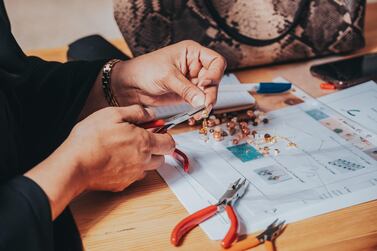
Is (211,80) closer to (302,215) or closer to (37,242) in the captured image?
(302,215)

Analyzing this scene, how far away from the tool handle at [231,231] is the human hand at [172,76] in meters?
0.19

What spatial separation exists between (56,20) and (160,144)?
31.5 inches

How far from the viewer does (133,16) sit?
0.96 m

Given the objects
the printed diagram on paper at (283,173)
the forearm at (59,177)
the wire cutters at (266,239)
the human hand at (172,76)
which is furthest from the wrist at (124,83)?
the wire cutters at (266,239)

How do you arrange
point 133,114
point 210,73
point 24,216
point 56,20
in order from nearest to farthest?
point 24,216, point 133,114, point 210,73, point 56,20

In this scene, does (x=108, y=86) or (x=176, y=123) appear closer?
(x=176, y=123)

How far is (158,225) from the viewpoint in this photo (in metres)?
0.65

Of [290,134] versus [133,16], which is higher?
[133,16]

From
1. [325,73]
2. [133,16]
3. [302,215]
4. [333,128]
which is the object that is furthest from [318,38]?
[302,215]

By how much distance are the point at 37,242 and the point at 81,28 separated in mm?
914

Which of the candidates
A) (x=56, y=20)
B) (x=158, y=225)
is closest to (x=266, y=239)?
(x=158, y=225)

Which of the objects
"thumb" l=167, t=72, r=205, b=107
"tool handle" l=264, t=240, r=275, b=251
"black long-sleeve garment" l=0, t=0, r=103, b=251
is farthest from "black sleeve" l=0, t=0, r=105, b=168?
"tool handle" l=264, t=240, r=275, b=251

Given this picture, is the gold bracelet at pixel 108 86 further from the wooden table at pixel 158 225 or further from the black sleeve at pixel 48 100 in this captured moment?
the wooden table at pixel 158 225

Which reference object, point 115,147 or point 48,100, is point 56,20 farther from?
point 115,147
